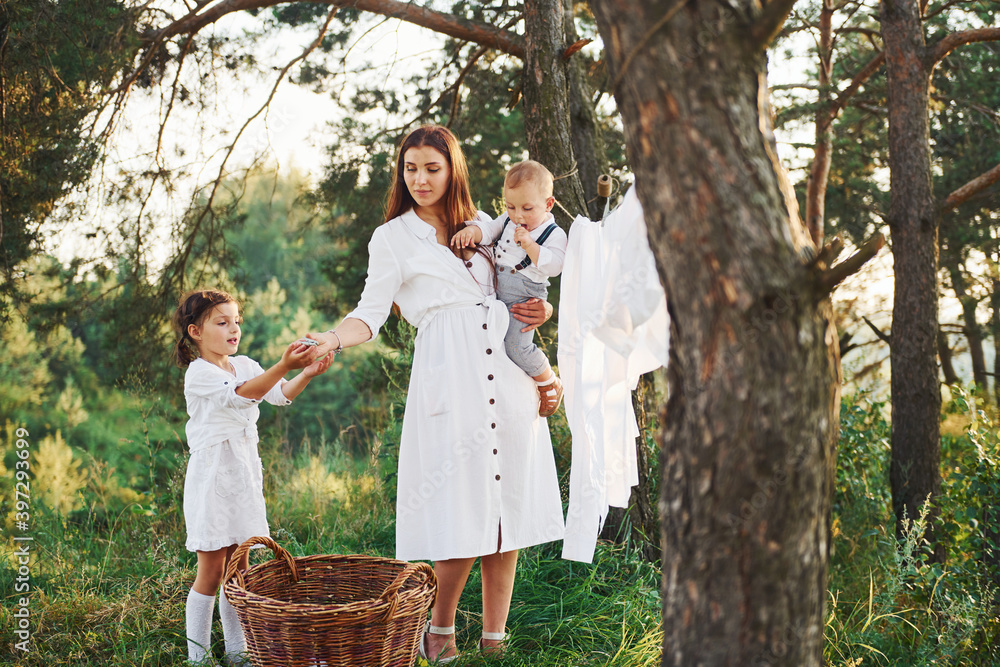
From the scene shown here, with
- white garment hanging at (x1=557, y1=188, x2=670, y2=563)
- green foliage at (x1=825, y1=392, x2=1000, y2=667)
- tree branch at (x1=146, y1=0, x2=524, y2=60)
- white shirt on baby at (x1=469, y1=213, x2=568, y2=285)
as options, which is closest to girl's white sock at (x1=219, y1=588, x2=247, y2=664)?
white garment hanging at (x1=557, y1=188, x2=670, y2=563)

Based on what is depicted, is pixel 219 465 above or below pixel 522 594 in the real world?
above

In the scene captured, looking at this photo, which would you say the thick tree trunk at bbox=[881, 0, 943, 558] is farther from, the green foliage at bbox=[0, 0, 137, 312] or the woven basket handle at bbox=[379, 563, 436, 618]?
the green foliage at bbox=[0, 0, 137, 312]

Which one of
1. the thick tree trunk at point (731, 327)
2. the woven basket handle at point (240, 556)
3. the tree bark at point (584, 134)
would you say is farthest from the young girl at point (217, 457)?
the tree bark at point (584, 134)

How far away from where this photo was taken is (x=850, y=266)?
142 cm

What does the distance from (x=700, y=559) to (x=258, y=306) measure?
835 inches

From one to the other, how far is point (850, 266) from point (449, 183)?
1637mm

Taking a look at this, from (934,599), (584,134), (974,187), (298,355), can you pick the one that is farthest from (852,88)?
(298,355)

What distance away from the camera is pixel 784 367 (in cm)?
146

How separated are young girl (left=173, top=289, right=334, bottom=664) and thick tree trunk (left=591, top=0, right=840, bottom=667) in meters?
1.58

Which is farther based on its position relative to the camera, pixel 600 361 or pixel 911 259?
pixel 911 259

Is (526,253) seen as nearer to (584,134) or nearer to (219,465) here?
(219,465)

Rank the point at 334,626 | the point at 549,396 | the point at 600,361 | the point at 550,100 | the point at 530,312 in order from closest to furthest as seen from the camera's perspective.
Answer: the point at 334,626, the point at 600,361, the point at 530,312, the point at 549,396, the point at 550,100

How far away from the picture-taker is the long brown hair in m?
2.72

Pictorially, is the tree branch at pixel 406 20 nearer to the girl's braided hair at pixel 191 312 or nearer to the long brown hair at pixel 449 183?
the long brown hair at pixel 449 183
